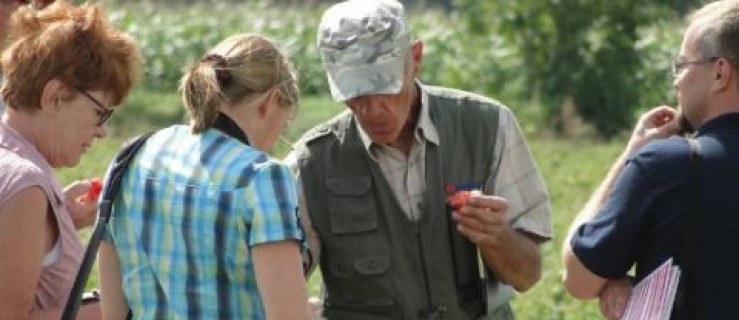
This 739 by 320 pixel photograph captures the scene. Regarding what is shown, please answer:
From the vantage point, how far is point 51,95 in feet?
14.2

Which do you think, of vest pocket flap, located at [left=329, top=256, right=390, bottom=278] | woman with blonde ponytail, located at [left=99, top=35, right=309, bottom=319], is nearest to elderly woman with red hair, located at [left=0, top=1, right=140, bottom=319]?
woman with blonde ponytail, located at [left=99, top=35, right=309, bottom=319]

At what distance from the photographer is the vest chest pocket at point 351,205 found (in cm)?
460

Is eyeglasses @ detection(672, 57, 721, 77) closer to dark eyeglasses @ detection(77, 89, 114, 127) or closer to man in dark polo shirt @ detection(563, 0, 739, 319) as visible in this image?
man in dark polo shirt @ detection(563, 0, 739, 319)

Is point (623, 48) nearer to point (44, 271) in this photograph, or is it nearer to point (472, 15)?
point (472, 15)

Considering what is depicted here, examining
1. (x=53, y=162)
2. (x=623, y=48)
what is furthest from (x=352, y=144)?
(x=623, y=48)

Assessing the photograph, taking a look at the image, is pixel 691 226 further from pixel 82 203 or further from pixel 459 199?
pixel 82 203

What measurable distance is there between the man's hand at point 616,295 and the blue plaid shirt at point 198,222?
76 centimetres

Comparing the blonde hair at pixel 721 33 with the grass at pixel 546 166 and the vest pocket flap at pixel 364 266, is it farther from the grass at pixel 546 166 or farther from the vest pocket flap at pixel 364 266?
the grass at pixel 546 166

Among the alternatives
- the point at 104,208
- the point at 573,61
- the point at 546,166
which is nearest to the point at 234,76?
the point at 104,208

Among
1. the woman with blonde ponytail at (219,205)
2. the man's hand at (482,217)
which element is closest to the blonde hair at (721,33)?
the man's hand at (482,217)

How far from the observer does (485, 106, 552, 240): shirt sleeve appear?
465 cm

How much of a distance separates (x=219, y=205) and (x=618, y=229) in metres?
0.91

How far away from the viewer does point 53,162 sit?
4.42m

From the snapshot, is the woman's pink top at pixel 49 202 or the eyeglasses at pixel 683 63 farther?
the woman's pink top at pixel 49 202
